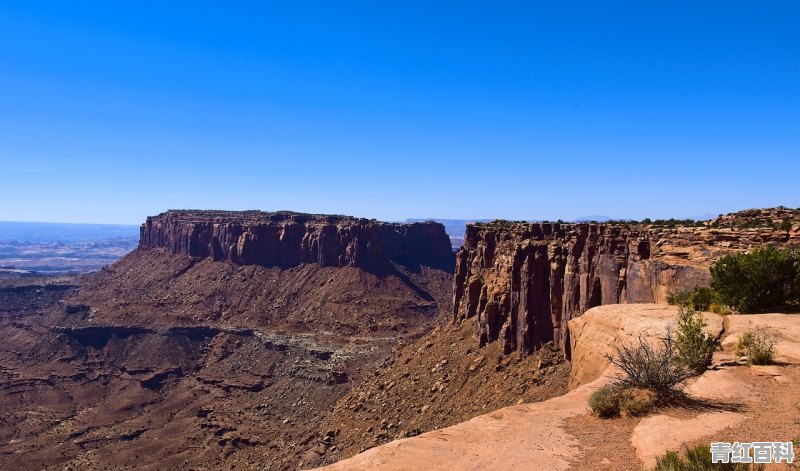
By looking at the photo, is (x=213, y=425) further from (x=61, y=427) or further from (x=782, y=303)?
(x=782, y=303)

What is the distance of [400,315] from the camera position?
4075 inches

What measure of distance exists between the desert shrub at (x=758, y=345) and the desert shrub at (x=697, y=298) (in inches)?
158

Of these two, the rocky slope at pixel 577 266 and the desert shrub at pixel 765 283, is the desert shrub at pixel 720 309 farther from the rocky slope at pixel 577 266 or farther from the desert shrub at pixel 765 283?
the rocky slope at pixel 577 266

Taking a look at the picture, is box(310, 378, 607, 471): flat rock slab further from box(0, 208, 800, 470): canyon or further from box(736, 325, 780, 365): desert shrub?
box(736, 325, 780, 365): desert shrub

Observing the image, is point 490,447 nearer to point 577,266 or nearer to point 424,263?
point 577,266

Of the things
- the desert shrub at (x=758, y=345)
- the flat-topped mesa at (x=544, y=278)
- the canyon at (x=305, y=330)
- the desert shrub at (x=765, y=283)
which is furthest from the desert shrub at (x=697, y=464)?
the flat-topped mesa at (x=544, y=278)

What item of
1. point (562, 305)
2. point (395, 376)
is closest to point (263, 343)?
point (395, 376)

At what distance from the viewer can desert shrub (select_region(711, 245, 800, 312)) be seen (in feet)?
67.3

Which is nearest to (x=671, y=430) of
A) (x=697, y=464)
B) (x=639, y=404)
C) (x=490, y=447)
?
(x=639, y=404)

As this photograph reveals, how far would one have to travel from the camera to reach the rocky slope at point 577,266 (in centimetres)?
2850

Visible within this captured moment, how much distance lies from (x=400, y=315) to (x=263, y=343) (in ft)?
88.7

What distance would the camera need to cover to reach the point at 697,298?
22.2 metres

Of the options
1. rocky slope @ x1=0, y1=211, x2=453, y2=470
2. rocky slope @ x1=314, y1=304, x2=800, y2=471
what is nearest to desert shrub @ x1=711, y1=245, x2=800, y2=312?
rocky slope @ x1=314, y1=304, x2=800, y2=471

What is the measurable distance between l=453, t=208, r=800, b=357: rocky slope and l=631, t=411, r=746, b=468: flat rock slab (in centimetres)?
1418
